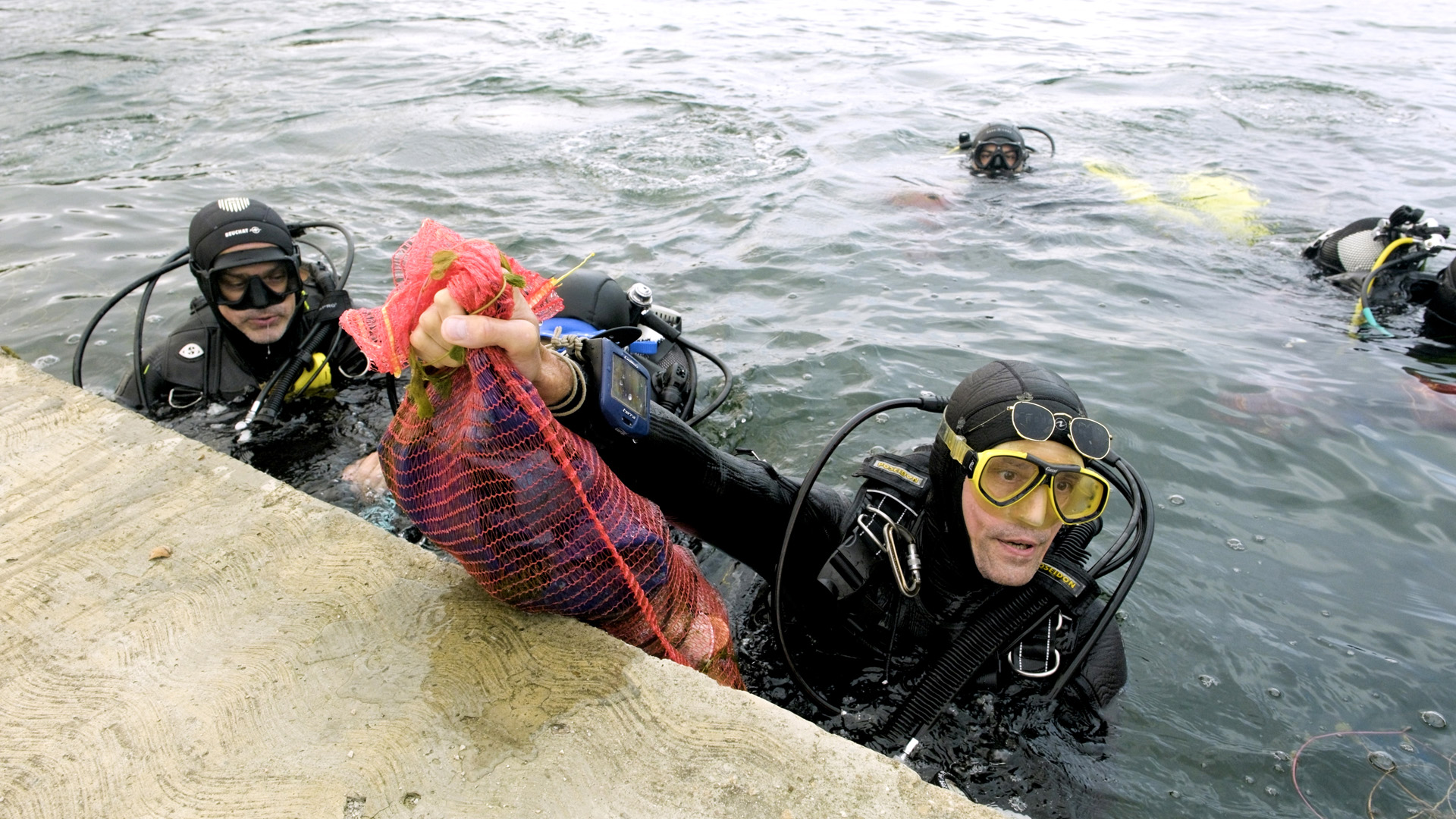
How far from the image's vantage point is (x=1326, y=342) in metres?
5.89

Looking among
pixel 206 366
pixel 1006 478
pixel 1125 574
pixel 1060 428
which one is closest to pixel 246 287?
pixel 206 366

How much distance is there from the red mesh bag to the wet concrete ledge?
0.15 metres

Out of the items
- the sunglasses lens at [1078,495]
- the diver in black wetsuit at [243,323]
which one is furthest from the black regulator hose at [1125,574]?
the diver in black wetsuit at [243,323]

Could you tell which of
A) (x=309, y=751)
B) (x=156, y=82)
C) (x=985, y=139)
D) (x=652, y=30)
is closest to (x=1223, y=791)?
(x=309, y=751)

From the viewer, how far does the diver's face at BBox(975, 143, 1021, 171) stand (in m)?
8.91

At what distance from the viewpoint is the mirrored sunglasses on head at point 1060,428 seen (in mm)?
2480

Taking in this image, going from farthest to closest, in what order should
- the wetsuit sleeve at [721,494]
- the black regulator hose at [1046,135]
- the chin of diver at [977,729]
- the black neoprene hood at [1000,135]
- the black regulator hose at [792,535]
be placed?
1. the black regulator hose at [1046,135]
2. the black neoprene hood at [1000,135]
3. the chin of diver at [977,729]
4. the black regulator hose at [792,535]
5. the wetsuit sleeve at [721,494]

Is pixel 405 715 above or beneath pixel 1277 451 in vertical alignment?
above

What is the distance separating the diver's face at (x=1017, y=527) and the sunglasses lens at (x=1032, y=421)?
0.08 feet

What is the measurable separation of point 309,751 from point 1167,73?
50.0ft

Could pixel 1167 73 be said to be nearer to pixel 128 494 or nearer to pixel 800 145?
pixel 800 145

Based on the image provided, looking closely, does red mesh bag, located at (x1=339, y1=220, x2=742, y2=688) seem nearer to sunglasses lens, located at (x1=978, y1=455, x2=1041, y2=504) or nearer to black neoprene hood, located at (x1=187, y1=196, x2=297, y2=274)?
sunglasses lens, located at (x1=978, y1=455, x2=1041, y2=504)

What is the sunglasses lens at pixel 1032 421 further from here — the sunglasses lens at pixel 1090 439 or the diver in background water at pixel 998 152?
the diver in background water at pixel 998 152

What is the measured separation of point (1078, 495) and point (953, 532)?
16.2 inches
